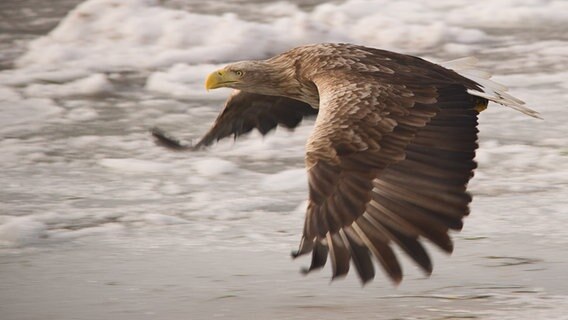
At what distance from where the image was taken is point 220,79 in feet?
22.9

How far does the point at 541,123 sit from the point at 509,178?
1043 mm

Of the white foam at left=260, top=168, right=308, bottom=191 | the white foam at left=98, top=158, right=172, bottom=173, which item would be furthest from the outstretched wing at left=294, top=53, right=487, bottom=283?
the white foam at left=98, top=158, right=172, bottom=173

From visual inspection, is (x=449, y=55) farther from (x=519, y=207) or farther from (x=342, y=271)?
(x=342, y=271)

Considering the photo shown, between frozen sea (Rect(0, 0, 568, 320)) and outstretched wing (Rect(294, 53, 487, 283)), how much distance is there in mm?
355

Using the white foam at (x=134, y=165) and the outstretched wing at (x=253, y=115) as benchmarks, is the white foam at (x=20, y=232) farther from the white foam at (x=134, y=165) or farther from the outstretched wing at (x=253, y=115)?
the white foam at (x=134, y=165)

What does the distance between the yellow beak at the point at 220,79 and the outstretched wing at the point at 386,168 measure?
2.97 feet

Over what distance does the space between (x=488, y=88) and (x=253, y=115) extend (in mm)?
1328

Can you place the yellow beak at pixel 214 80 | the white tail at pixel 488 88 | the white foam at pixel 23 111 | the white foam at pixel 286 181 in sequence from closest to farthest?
1. the white tail at pixel 488 88
2. the yellow beak at pixel 214 80
3. the white foam at pixel 286 181
4. the white foam at pixel 23 111

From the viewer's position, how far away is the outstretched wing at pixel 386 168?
16.3 feet

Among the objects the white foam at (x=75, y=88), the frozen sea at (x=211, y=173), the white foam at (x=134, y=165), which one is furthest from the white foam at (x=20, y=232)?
the white foam at (x=75, y=88)

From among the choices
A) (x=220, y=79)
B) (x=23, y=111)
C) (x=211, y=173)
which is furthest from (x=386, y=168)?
(x=23, y=111)

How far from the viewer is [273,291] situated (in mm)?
5512

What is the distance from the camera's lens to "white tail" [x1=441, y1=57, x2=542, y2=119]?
620cm

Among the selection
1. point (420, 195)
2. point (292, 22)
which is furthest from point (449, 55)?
point (420, 195)
